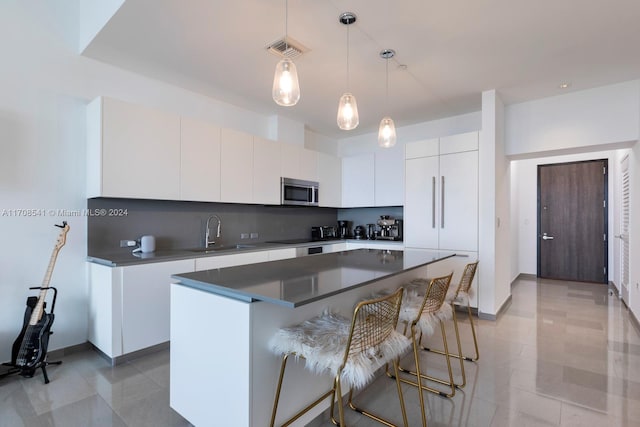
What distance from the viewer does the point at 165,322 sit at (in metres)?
2.85

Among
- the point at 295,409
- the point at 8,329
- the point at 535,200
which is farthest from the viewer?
the point at 535,200

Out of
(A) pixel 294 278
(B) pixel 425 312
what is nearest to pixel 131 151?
A: (A) pixel 294 278

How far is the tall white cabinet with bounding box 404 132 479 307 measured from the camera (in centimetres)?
388

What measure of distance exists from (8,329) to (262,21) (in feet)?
9.96

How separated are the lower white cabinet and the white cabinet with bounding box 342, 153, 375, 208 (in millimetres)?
2956

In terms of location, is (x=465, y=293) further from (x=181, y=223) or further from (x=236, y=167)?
(x=181, y=223)

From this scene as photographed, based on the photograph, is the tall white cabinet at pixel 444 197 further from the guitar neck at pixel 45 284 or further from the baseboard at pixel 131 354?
the guitar neck at pixel 45 284

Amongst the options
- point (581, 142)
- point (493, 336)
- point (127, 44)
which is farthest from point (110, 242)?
point (581, 142)

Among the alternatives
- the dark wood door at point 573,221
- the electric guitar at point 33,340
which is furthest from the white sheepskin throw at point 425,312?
the dark wood door at point 573,221

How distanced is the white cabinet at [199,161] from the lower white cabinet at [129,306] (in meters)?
0.81

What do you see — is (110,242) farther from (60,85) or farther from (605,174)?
(605,174)

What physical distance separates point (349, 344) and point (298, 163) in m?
3.40

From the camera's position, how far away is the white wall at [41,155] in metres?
2.52

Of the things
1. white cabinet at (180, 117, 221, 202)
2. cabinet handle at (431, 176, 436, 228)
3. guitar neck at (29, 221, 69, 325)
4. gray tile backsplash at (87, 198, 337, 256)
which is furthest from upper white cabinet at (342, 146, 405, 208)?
guitar neck at (29, 221, 69, 325)
